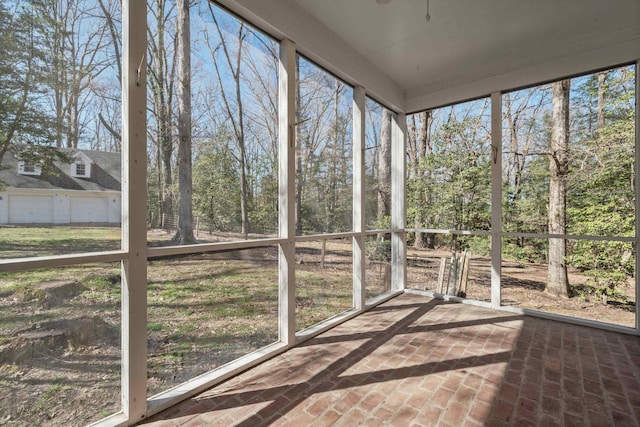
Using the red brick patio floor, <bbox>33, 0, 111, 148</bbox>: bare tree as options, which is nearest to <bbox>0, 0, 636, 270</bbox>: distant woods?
<bbox>33, 0, 111, 148</bbox>: bare tree

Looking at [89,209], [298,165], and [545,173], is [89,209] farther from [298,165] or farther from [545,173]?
[545,173]

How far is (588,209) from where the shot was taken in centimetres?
349

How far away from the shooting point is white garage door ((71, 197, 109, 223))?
5.17 feet

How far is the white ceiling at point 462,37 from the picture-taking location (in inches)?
104

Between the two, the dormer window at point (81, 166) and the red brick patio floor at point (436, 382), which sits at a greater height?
the dormer window at point (81, 166)

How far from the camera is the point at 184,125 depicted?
2027 mm

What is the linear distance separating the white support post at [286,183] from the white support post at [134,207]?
118 centimetres

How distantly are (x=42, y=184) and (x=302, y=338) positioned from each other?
231cm

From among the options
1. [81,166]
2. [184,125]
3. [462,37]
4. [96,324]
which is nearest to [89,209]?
[81,166]

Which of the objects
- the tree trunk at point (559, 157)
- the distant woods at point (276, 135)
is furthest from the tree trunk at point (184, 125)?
the tree trunk at point (559, 157)

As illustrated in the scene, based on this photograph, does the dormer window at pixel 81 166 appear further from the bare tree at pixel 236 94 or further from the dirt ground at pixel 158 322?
the bare tree at pixel 236 94

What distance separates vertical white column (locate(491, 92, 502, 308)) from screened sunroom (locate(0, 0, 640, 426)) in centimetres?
3

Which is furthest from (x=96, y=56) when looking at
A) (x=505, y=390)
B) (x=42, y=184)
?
(x=505, y=390)

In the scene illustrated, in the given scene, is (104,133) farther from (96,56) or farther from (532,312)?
(532,312)
